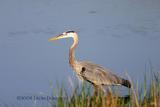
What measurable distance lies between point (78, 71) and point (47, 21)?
9.73 feet

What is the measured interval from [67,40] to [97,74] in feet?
8.17

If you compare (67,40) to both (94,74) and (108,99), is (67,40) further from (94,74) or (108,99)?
(108,99)

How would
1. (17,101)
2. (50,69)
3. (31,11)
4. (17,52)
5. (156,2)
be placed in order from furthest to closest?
(156,2), (31,11), (17,52), (50,69), (17,101)

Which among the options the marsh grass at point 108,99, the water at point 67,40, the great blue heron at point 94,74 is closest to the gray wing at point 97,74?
the great blue heron at point 94,74

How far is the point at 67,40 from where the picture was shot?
9367 mm

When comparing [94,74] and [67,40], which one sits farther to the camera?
[67,40]

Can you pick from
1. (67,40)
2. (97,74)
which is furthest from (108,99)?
(67,40)

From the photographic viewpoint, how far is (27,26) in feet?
31.6

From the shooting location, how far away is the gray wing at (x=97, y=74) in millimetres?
6770

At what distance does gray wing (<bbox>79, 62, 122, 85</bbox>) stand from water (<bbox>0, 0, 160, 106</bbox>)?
365mm

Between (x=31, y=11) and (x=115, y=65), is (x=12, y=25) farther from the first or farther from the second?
(x=115, y=65)

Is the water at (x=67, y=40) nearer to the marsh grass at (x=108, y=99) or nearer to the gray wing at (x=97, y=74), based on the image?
the gray wing at (x=97, y=74)

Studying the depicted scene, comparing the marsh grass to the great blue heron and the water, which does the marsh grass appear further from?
the water

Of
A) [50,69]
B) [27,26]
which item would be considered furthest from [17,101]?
[27,26]
